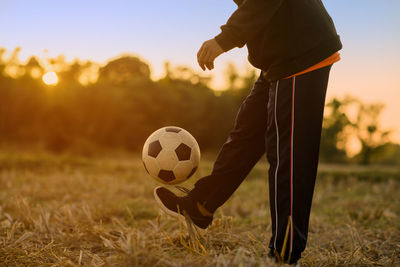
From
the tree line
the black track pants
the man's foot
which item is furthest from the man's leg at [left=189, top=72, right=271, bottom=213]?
the tree line

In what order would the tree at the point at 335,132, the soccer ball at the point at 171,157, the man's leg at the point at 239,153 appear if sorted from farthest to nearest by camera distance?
1. the tree at the point at 335,132
2. the soccer ball at the point at 171,157
3. the man's leg at the point at 239,153

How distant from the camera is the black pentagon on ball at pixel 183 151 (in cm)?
257

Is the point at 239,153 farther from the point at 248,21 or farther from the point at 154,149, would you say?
the point at 248,21

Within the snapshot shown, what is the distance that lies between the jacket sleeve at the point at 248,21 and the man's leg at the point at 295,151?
0.32 meters

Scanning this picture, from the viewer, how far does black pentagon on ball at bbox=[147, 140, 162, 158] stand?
8.54 ft

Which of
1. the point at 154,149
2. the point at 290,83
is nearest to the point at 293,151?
the point at 290,83

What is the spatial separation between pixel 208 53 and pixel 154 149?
947 millimetres

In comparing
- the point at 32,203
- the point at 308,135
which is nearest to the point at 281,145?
the point at 308,135

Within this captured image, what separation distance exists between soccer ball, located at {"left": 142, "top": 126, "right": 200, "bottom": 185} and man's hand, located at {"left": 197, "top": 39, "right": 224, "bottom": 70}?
0.77 meters

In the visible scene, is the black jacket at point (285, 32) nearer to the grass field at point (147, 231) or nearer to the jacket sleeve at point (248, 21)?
the jacket sleeve at point (248, 21)

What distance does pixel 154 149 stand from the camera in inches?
103

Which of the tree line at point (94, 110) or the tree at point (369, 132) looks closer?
the tree line at point (94, 110)

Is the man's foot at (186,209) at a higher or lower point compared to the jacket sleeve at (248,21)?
lower

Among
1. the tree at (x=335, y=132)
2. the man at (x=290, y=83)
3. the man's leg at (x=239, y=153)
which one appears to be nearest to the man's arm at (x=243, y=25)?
the man at (x=290, y=83)
